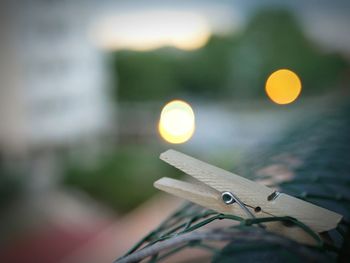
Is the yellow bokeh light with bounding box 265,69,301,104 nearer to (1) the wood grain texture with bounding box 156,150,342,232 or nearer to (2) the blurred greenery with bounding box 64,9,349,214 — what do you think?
(2) the blurred greenery with bounding box 64,9,349,214

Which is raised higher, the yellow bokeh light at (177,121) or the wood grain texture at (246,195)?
the wood grain texture at (246,195)

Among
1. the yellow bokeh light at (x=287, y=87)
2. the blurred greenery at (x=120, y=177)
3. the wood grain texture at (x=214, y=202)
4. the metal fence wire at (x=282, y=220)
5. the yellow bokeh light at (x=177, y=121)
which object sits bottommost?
the blurred greenery at (x=120, y=177)

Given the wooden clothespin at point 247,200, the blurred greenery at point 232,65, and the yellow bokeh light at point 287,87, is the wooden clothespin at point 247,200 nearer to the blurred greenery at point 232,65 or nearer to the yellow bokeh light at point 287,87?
the yellow bokeh light at point 287,87

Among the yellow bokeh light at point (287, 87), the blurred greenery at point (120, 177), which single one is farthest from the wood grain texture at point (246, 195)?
the yellow bokeh light at point (287, 87)

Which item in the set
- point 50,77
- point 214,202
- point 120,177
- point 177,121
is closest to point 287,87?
point 177,121

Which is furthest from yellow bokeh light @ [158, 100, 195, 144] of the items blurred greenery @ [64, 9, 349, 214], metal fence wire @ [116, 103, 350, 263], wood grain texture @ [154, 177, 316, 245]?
blurred greenery @ [64, 9, 349, 214]

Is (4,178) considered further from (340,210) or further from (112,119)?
(112,119)
